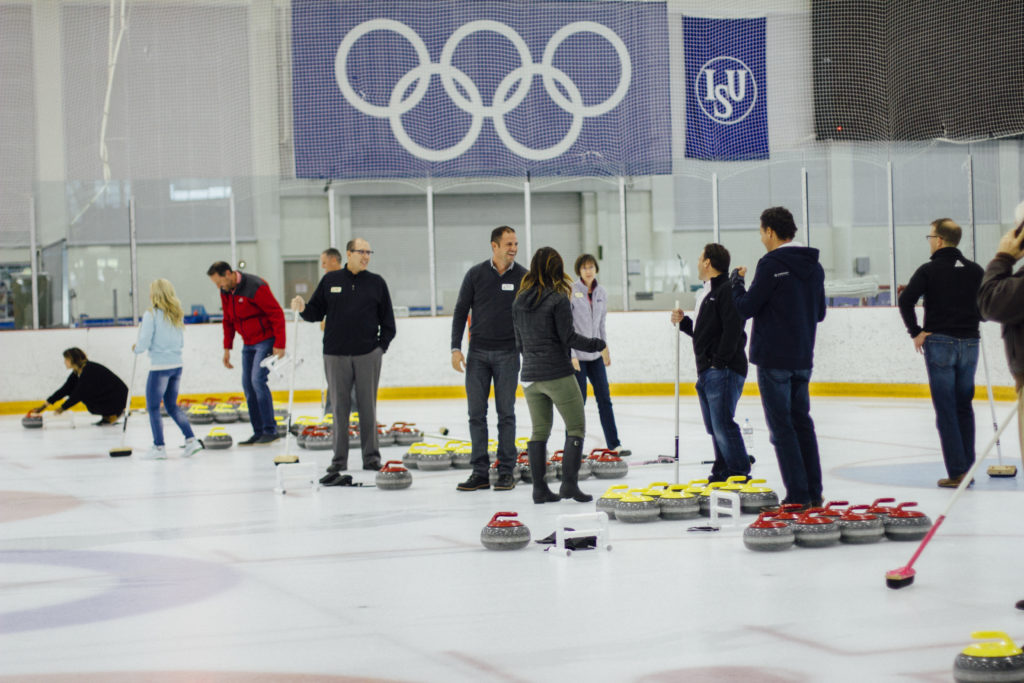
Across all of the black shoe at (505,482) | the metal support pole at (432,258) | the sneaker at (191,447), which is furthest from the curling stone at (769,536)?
the metal support pole at (432,258)

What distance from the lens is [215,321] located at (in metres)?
15.8

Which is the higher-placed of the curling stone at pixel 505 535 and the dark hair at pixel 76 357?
the dark hair at pixel 76 357

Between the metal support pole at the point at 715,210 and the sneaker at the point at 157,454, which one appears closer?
the sneaker at the point at 157,454

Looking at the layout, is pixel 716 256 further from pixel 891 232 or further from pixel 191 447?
pixel 891 232

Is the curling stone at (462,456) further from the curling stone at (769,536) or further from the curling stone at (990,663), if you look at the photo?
the curling stone at (990,663)

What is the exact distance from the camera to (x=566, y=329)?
6098 millimetres

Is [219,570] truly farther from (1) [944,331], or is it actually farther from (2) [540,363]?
(1) [944,331]

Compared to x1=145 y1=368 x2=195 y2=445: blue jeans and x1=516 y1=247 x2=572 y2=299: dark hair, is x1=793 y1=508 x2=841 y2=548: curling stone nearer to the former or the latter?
x1=516 y1=247 x2=572 y2=299: dark hair

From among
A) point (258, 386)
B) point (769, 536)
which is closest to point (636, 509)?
point (769, 536)

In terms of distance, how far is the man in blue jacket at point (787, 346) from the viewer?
5453 millimetres

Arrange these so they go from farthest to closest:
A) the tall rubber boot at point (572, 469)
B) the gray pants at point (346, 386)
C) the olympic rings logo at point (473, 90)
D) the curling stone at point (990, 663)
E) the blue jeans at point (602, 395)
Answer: the olympic rings logo at point (473, 90) < the blue jeans at point (602, 395) < the gray pants at point (346, 386) < the tall rubber boot at point (572, 469) < the curling stone at point (990, 663)

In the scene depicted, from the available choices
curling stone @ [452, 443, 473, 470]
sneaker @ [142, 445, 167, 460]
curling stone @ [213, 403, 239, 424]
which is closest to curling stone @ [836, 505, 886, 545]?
curling stone @ [452, 443, 473, 470]

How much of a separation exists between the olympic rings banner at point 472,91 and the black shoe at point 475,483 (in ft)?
30.2

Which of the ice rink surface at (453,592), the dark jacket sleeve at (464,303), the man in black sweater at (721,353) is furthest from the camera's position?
the dark jacket sleeve at (464,303)
